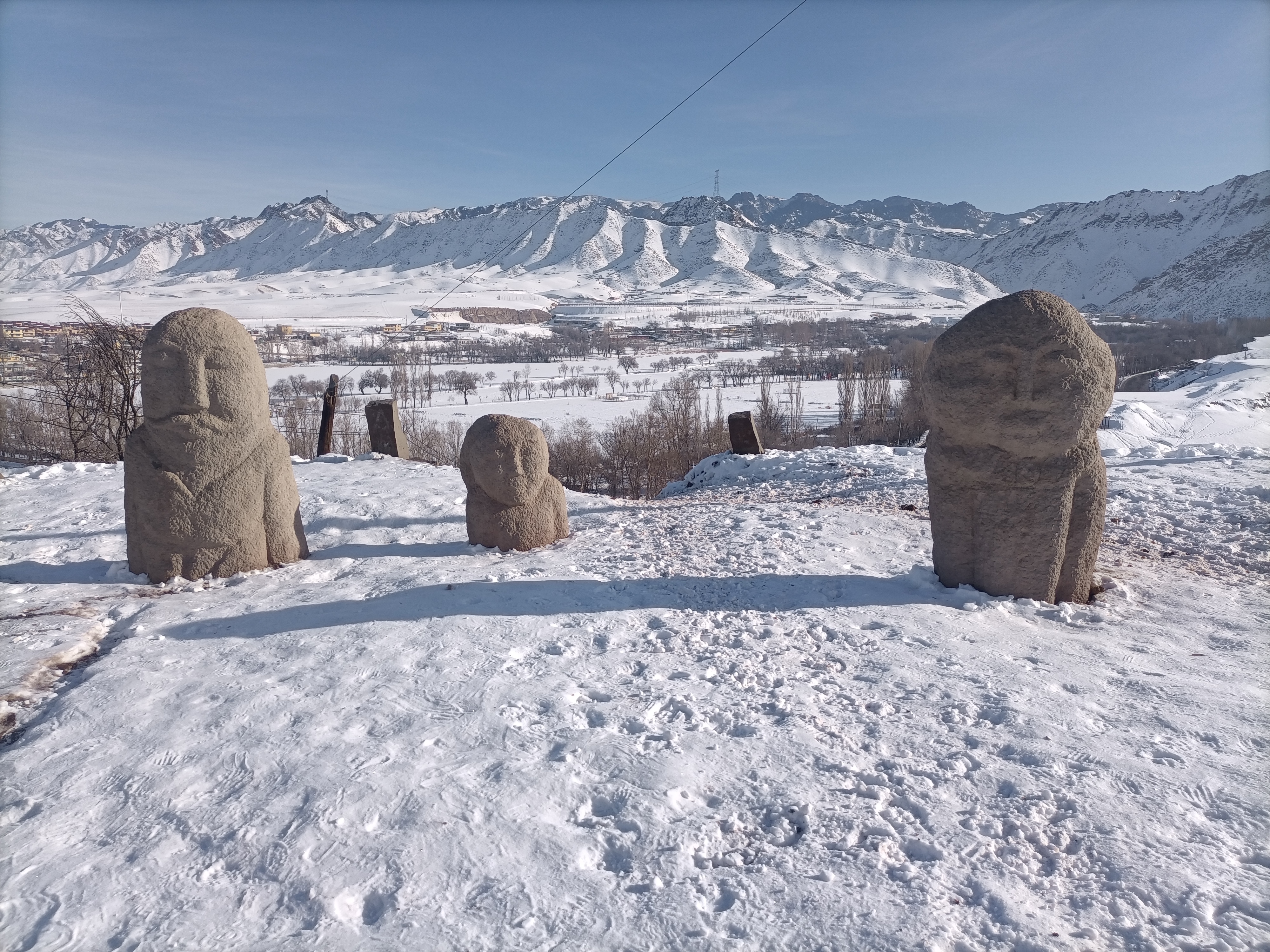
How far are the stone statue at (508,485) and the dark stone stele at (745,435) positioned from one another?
6981 millimetres

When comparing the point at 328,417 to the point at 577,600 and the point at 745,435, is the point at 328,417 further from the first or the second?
the point at 577,600

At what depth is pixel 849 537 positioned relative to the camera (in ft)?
27.6

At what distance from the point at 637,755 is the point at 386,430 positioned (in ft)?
36.7

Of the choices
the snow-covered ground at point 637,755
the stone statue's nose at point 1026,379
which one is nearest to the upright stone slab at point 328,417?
the snow-covered ground at point 637,755

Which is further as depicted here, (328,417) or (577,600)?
(328,417)

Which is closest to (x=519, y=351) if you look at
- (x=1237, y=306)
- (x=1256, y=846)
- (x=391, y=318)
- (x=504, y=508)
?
(x=391, y=318)

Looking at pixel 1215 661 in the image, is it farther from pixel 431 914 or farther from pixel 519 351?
pixel 519 351

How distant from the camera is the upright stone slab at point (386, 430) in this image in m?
13.8

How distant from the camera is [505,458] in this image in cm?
802

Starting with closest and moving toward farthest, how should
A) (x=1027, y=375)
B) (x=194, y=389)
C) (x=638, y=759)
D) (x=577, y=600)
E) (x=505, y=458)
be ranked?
(x=638, y=759) < (x=1027, y=375) < (x=577, y=600) < (x=194, y=389) < (x=505, y=458)

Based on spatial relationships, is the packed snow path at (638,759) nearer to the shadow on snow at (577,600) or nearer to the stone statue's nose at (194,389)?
the shadow on snow at (577,600)

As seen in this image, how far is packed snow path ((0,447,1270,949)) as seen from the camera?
10.0 ft

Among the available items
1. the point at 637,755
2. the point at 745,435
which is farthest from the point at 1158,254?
the point at 637,755

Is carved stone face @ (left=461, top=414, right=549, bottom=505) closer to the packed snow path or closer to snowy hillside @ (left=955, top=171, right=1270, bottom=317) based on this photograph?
the packed snow path
